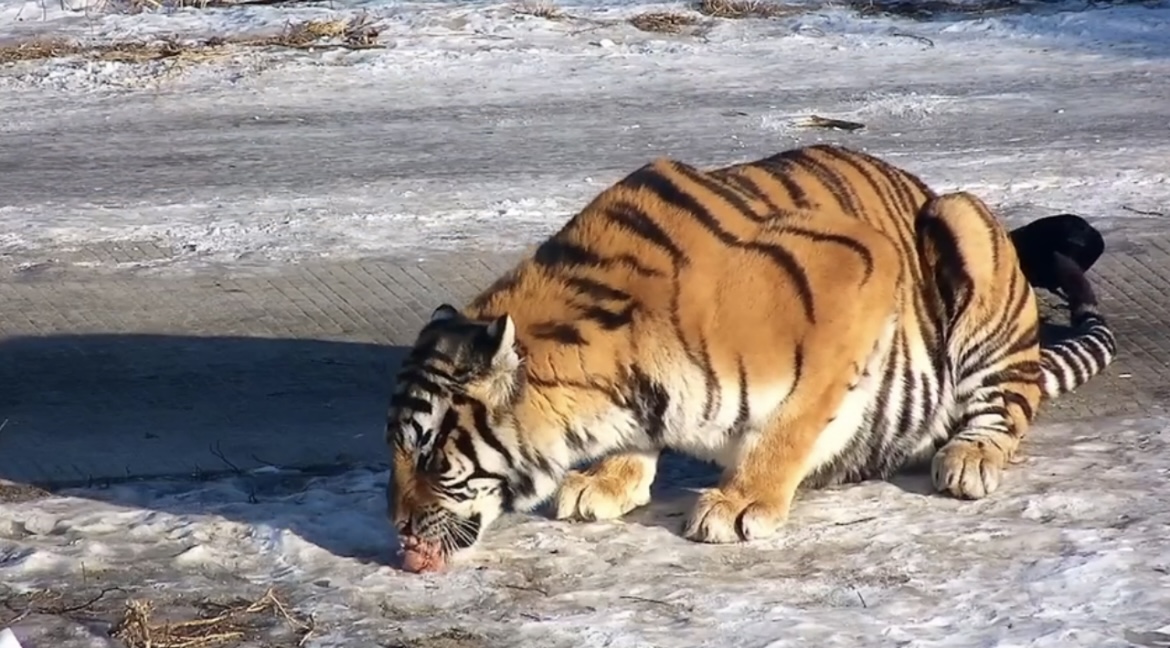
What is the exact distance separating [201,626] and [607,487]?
47.4 inches

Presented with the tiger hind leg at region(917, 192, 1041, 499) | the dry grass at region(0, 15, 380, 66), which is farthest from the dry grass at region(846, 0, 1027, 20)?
the tiger hind leg at region(917, 192, 1041, 499)

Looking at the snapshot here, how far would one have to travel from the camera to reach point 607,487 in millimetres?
5027

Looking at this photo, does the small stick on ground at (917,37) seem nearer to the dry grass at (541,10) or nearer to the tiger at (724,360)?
the dry grass at (541,10)

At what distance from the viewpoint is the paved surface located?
234 inches

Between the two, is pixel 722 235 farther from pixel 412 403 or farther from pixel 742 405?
pixel 412 403

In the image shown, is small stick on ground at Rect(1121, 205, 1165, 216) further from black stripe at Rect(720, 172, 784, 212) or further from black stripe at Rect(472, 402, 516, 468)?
black stripe at Rect(472, 402, 516, 468)

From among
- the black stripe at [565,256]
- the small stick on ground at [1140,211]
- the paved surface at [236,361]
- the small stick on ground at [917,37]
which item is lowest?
the small stick on ground at [1140,211]

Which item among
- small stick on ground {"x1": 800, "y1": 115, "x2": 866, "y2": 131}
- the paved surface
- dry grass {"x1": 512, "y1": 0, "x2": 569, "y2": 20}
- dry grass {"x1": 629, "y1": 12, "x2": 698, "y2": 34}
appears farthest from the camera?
dry grass {"x1": 512, "y1": 0, "x2": 569, "y2": 20}

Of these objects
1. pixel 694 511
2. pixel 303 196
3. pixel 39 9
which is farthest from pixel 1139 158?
pixel 39 9

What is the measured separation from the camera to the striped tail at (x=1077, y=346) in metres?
6.02

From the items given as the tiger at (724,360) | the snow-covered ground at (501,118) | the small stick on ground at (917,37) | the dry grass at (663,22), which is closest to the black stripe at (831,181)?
the tiger at (724,360)

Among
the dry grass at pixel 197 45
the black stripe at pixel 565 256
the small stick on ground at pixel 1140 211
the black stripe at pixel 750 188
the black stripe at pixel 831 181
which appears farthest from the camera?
the dry grass at pixel 197 45

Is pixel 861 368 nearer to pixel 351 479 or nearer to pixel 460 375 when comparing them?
pixel 460 375

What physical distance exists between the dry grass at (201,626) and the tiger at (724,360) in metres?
0.38
